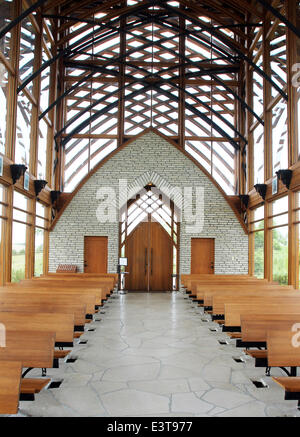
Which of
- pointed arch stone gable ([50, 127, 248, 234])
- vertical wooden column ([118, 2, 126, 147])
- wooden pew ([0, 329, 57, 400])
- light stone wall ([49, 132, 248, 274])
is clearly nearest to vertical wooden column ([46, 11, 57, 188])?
pointed arch stone gable ([50, 127, 248, 234])

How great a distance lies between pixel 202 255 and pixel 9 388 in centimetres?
1211

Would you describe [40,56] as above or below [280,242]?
above

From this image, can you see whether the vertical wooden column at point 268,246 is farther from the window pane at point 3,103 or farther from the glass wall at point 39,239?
the window pane at point 3,103

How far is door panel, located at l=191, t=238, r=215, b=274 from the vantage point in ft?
46.5

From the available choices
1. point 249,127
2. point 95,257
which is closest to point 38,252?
point 95,257

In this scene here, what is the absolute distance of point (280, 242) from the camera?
1067 cm

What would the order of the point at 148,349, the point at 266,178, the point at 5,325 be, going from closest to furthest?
the point at 5,325 < the point at 148,349 < the point at 266,178

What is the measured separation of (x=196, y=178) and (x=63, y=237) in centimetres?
502

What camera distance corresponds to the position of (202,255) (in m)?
14.2

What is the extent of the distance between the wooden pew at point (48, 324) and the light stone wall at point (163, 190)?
9.74 meters

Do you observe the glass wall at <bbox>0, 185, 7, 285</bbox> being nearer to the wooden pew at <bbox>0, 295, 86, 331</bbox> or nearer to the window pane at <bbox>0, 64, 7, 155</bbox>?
the window pane at <bbox>0, 64, 7, 155</bbox>

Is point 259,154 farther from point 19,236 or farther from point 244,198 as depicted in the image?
point 19,236
